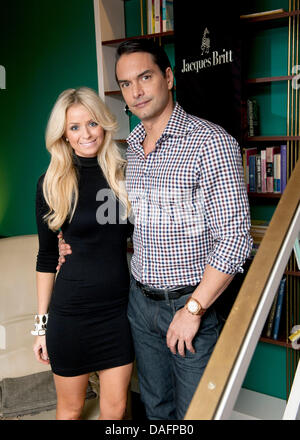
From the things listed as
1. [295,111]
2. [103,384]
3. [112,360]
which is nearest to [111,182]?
[112,360]

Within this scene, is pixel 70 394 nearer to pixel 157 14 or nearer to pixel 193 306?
pixel 193 306

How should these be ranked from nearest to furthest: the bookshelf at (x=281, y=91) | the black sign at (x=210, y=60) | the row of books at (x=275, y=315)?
1. the black sign at (x=210, y=60)
2. the bookshelf at (x=281, y=91)
3. the row of books at (x=275, y=315)

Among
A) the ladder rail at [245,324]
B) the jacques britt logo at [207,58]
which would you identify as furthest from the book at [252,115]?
the ladder rail at [245,324]

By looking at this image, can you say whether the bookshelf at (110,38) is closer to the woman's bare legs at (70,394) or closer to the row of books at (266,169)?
the row of books at (266,169)

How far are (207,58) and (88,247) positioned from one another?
123 centimetres

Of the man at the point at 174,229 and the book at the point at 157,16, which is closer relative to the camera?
the man at the point at 174,229

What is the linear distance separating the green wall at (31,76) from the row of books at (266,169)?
1.37 m

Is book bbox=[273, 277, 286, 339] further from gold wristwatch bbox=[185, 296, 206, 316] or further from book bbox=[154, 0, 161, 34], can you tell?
book bbox=[154, 0, 161, 34]

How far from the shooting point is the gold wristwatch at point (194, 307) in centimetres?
132

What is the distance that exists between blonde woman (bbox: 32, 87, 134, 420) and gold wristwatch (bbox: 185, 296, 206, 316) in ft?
1.25

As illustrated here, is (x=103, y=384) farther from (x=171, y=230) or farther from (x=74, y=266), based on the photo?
(x=171, y=230)

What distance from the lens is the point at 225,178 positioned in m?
1.27

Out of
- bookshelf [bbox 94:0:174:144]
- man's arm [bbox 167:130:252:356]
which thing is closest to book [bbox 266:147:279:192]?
bookshelf [bbox 94:0:174:144]

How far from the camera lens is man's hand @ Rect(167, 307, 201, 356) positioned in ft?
4.41
